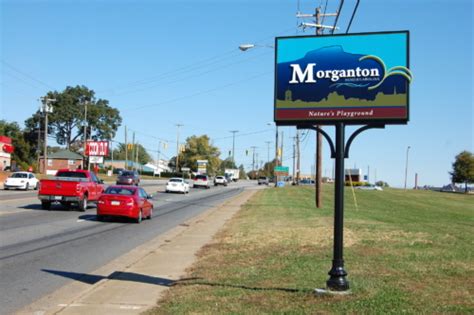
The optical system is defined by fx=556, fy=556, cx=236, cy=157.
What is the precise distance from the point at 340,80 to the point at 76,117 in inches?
4764

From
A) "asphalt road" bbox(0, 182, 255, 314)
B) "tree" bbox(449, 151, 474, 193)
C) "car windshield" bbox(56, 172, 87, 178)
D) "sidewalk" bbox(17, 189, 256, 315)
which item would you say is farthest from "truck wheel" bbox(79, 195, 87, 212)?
"tree" bbox(449, 151, 474, 193)

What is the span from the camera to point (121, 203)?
20.7 metres

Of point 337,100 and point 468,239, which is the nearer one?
point 337,100

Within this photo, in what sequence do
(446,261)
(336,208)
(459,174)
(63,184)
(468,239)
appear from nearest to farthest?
1. (336,208)
2. (446,261)
3. (468,239)
4. (63,184)
5. (459,174)

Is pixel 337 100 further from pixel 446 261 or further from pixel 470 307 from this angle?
pixel 446 261

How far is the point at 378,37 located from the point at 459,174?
121 meters

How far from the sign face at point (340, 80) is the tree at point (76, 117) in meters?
118

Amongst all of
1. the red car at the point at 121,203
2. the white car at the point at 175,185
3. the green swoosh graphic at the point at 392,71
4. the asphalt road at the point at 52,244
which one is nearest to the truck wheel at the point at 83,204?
the asphalt road at the point at 52,244

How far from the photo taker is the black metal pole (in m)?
7.55

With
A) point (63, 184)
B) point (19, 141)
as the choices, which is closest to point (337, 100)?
point (63, 184)

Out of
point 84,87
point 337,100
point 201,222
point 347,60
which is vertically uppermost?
point 84,87

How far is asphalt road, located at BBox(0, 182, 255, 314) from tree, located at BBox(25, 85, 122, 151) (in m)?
101

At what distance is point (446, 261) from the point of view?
1022 centimetres

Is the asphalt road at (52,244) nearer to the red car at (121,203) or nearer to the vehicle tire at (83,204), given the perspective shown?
the vehicle tire at (83,204)
